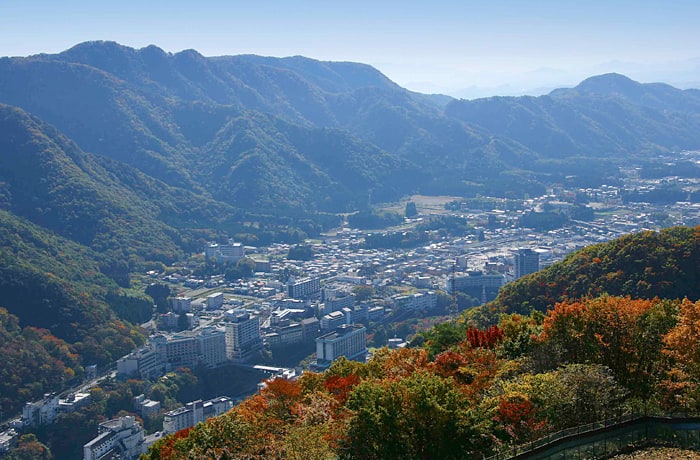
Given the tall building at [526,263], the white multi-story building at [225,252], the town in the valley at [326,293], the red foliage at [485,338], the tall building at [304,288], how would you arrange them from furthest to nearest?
the white multi-story building at [225,252] → the tall building at [526,263] → the tall building at [304,288] → the town in the valley at [326,293] → the red foliage at [485,338]

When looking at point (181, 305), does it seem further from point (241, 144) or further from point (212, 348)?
point (241, 144)

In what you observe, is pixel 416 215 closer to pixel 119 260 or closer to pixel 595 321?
pixel 119 260

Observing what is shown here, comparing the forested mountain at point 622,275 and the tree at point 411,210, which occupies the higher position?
the forested mountain at point 622,275

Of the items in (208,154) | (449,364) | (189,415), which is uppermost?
(208,154)

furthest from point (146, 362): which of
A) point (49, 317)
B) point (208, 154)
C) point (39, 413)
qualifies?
point (208, 154)

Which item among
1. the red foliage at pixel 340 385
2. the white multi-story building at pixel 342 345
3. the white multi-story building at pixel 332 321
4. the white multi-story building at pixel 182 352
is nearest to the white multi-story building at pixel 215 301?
the white multi-story building at pixel 332 321

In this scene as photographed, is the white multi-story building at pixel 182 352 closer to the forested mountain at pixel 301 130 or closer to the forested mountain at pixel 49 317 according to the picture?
the forested mountain at pixel 49 317
